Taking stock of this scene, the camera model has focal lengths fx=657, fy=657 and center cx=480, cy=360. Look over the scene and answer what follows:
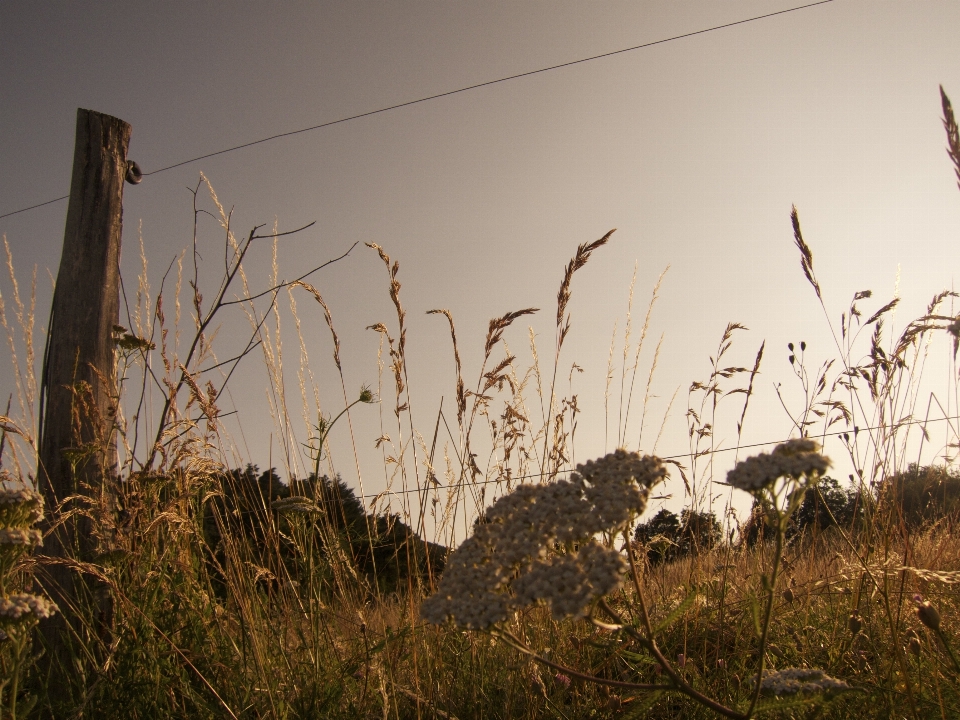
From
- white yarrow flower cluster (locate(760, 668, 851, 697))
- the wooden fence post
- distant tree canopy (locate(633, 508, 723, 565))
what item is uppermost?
the wooden fence post

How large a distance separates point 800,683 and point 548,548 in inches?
21.3

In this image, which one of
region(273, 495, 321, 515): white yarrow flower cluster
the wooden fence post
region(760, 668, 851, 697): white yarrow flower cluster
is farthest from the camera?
the wooden fence post

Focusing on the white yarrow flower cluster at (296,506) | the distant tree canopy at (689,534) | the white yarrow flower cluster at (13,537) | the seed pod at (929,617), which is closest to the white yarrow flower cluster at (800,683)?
the seed pod at (929,617)

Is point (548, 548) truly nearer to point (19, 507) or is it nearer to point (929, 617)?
point (929, 617)

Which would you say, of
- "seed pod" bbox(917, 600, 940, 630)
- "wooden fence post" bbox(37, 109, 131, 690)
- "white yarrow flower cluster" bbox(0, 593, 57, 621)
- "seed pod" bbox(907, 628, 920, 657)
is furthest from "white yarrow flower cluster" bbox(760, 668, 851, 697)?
"wooden fence post" bbox(37, 109, 131, 690)

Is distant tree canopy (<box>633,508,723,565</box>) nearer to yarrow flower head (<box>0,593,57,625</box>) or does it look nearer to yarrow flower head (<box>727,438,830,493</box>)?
yarrow flower head (<box>727,438,830,493</box>)

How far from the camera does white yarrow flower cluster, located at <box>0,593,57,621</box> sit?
1.35m

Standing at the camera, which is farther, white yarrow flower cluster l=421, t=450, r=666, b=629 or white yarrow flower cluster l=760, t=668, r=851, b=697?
white yarrow flower cluster l=760, t=668, r=851, b=697

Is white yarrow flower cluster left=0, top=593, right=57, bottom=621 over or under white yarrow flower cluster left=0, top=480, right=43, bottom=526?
under

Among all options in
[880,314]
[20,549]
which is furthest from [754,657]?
[20,549]

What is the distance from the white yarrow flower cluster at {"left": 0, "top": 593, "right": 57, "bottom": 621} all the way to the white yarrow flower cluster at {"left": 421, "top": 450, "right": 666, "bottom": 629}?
0.86m

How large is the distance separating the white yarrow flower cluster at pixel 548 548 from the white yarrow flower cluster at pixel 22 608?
2.84ft

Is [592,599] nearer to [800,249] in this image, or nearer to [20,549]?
[20,549]

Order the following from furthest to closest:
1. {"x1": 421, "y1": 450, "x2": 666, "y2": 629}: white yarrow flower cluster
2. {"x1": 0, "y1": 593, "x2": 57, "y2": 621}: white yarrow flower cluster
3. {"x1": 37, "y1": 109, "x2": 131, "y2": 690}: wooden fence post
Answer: {"x1": 37, "y1": 109, "x2": 131, "y2": 690}: wooden fence post
{"x1": 0, "y1": 593, "x2": 57, "y2": 621}: white yarrow flower cluster
{"x1": 421, "y1": 450, "x2": 666, "y2": 629}: white yarrow flower cluster
